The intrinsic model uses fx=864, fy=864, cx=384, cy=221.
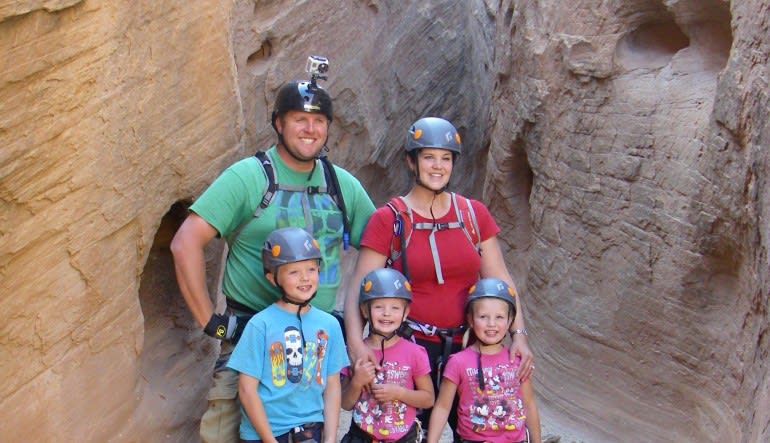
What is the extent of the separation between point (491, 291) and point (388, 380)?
727mm

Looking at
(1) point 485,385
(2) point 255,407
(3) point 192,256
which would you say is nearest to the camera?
(2) point 255,407

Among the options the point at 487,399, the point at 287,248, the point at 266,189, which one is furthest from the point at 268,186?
the point at 487,399

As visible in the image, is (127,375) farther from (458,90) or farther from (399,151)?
(458,90)

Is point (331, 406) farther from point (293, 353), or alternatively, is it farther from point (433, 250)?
point (433, 250)

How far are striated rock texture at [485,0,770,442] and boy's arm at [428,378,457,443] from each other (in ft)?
5.58

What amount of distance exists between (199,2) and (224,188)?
1361 mm

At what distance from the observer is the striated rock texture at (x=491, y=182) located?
13.5 ft

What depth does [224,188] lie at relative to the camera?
14.4 feet

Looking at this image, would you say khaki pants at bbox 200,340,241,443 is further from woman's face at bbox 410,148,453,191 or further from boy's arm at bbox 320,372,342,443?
woman's face at bbox 410,148,453,191

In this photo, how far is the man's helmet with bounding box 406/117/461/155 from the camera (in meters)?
4.83

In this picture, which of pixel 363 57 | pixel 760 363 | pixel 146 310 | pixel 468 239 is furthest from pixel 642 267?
pixel 363 57

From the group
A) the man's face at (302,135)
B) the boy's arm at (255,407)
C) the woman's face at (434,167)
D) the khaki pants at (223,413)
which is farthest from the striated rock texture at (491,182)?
the woman's face at (434,167)

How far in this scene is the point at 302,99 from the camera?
458 centimetres

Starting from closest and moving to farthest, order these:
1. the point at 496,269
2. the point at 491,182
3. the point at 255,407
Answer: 1. the point at 255,407
2. the point at 496,269
3. the point at 491,182
